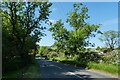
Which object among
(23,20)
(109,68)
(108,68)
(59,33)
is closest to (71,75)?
(109,68)

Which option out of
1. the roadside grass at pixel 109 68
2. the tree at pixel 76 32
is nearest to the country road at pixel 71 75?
the roadside grass at pixel 109 68

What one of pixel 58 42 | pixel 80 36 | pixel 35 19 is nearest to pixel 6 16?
pixel 35 19

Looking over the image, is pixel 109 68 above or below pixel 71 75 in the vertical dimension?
above

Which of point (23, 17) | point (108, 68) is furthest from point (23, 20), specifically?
point (108, 68)

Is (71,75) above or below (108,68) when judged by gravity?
below

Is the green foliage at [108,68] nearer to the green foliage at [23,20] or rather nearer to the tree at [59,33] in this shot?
the green foliage at [23,20]

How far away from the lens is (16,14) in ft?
146

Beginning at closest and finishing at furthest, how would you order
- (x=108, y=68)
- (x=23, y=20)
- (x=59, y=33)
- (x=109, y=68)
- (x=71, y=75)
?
(x=71, y=75) → (x=109, y=68) → (x=108, y=68) → (x=23, y=20) → (x=59, y=33)

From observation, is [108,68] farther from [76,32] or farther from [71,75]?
[76,32]

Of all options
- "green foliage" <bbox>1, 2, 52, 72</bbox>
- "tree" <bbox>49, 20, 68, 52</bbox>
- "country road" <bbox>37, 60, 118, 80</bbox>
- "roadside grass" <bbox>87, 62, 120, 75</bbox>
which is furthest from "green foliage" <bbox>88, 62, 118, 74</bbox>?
"tree" <bbox>49, 20, 68, 52</bbox>

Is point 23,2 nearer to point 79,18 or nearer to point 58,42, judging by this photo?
point 79,18

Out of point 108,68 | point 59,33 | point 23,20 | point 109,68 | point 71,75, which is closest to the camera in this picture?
point 71,75

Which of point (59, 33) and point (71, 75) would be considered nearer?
point (71, 75)

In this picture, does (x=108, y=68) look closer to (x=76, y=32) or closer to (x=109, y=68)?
(x=109, y=68)
